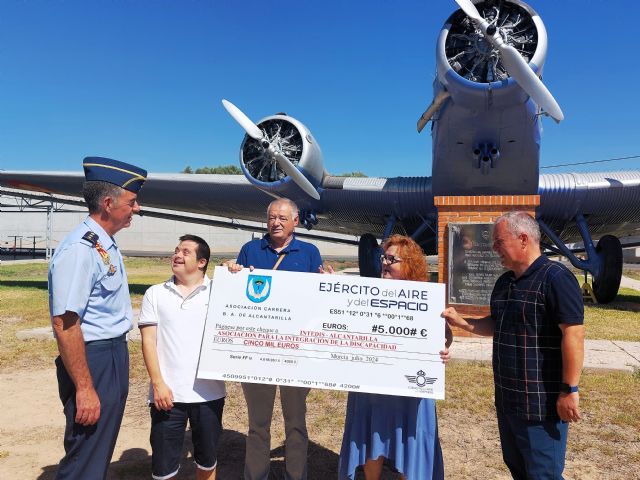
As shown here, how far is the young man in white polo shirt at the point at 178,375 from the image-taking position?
8.52 feet

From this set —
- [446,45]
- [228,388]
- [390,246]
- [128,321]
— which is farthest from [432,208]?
[128,321]

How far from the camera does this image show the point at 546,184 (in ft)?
37.8

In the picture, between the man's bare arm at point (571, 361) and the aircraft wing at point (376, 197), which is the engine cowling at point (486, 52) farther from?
the man's bare arm at point (571, 361)

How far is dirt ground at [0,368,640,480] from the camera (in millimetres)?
3355

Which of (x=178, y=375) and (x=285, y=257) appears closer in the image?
(x=178, y=375)

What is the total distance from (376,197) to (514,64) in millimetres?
6356

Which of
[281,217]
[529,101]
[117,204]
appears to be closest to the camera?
[117,204]

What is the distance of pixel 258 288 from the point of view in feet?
9.33

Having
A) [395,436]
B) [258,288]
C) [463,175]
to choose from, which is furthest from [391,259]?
[463,175]

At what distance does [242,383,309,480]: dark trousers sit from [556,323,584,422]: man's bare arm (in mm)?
1626

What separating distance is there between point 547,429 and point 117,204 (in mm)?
2573

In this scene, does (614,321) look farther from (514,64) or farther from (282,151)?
(282,151)

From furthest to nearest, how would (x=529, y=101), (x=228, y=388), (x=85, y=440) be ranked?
(x=529, y=101) < (x=228, y=388) < (x=85, y=440)

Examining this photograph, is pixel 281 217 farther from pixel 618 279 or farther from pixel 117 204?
pixel 618 279
